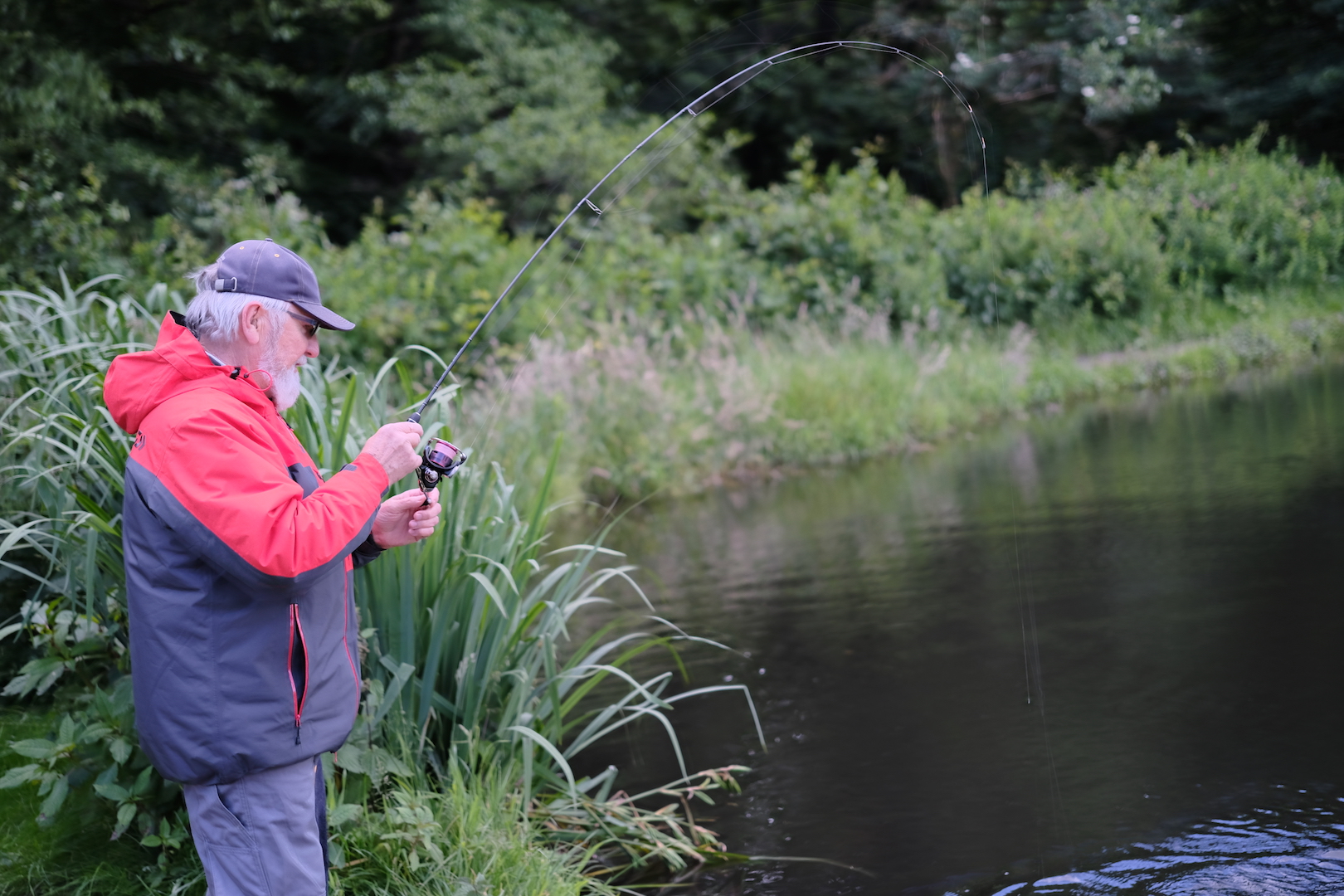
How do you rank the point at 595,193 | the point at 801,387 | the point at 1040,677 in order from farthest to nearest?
the point at 801,387
the point at 1040,677
the point at 595,193

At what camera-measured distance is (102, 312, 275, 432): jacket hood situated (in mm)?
1837

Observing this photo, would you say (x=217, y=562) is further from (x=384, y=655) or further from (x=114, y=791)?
(x=384, y=655)

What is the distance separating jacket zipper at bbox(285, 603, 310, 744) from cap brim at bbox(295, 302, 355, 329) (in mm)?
479

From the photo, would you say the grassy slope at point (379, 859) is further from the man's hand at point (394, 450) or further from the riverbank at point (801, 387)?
the riverbank at point (801, 387)

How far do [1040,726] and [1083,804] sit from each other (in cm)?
50

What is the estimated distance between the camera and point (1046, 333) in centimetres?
1143

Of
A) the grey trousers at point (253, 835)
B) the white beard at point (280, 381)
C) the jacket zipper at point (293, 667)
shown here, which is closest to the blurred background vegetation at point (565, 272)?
the grey trousers at point (253, 835)

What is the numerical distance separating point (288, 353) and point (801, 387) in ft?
23.2

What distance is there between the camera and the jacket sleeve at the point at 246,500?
5.71 ft

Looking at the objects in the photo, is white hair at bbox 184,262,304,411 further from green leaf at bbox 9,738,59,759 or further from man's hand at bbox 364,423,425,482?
green leaf at bbox 9,738,59,759

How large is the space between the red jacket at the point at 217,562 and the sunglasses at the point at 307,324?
0.13m

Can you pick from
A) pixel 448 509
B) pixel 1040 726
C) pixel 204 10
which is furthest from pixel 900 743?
pixel 204 10

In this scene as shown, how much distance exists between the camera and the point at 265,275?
6.20ft

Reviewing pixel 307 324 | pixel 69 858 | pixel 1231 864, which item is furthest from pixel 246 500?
pixel 1231 864
